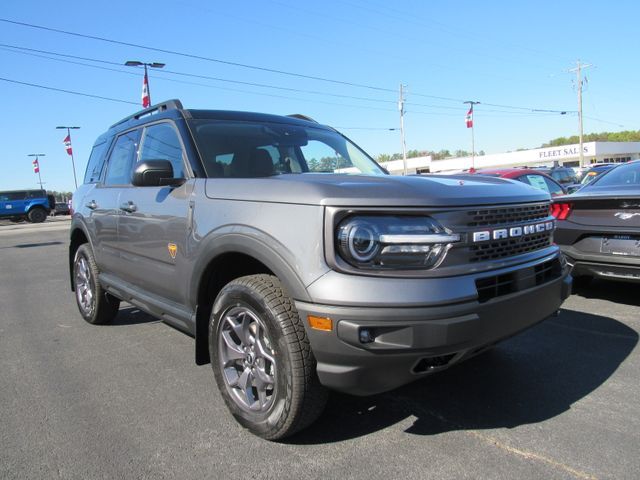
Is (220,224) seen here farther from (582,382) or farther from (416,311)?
(582,382)

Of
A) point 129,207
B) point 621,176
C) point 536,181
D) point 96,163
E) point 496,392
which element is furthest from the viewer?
point 536,181

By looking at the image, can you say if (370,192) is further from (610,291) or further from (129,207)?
(610,291)

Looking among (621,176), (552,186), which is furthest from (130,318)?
(552,186)

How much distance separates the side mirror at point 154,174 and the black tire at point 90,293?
2.05 m

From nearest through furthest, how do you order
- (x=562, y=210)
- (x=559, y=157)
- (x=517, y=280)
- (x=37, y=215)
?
1. (x=517, y=280)
2. (x=562, y=210)
3. (x=37, y=215)
4. (x=559, y=157)

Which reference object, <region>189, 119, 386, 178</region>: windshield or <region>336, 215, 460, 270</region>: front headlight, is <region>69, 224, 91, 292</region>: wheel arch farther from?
<region>336, 215, 460, 270</region>: front headlight

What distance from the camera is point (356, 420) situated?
9.59ft

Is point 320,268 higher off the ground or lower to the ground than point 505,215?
lower

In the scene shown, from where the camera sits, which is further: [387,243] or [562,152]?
[562,152]

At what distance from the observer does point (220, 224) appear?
2.84 meters

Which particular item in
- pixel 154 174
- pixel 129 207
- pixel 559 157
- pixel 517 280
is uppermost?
pixel 559 157

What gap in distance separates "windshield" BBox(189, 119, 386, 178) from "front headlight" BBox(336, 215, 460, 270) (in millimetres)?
1297

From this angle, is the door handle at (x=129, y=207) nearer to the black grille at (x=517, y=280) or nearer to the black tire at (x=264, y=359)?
the black tire at (x=264, y=359)

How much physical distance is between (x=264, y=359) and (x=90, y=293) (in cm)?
328
